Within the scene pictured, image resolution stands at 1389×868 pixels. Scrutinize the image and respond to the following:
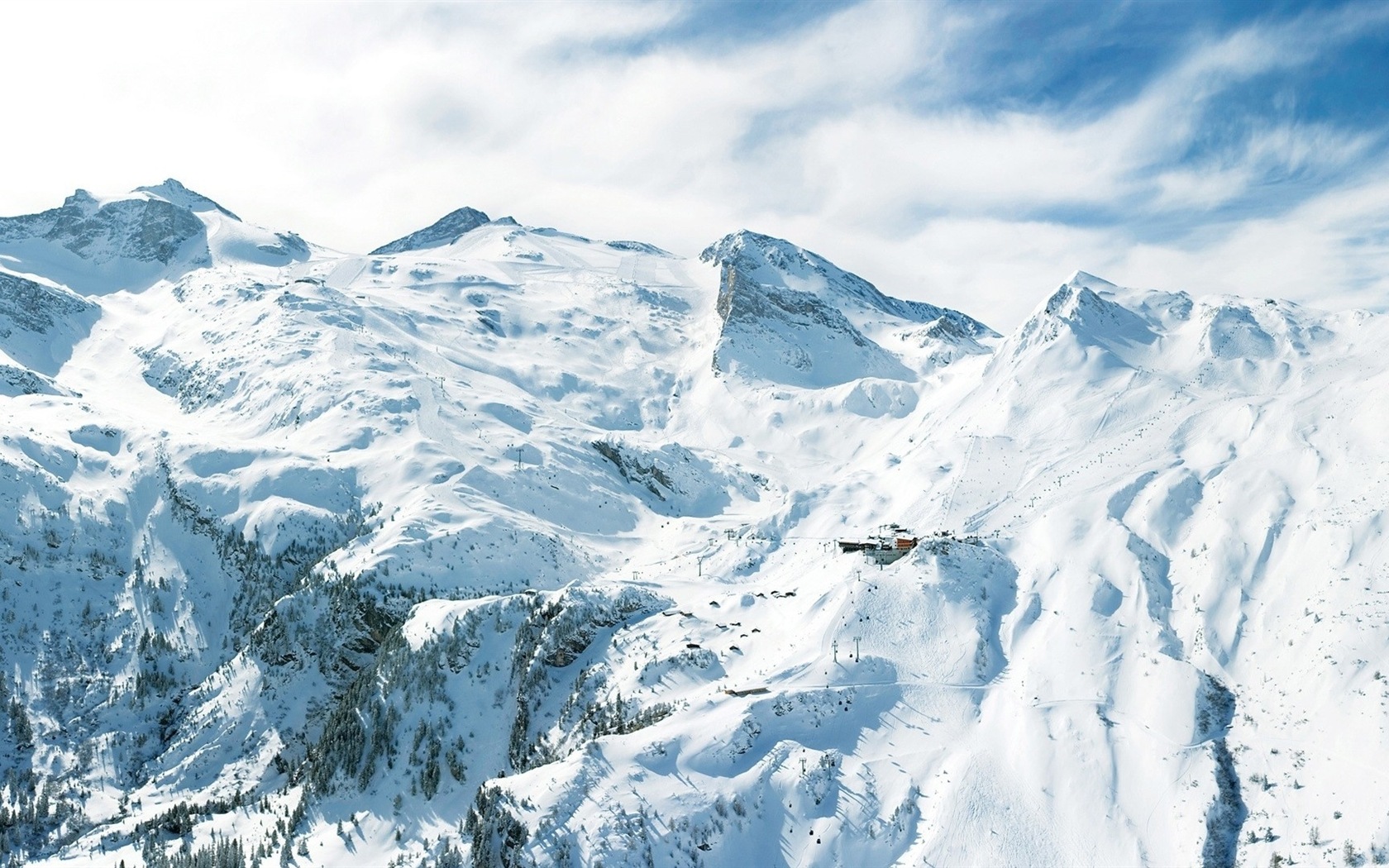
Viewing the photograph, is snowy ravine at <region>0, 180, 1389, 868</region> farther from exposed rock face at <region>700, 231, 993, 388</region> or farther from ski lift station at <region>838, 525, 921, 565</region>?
exposed rock face at <region>700, 231, 993, 388</region>

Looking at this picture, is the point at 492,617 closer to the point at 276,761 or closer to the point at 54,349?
the point at 276,761

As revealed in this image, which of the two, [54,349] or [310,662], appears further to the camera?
[54,349]

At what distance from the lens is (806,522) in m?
102

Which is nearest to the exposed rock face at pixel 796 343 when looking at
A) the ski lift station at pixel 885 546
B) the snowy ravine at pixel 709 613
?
the snowy ravine at pixel 709 613

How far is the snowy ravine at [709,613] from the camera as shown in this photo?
50.4 m

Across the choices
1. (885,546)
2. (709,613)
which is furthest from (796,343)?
(709,613)

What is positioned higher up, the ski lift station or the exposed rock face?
the exposed rock face

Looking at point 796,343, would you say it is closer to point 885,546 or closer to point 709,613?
point 885,546

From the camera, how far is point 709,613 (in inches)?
2874

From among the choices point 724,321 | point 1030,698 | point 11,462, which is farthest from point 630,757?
point 724,321

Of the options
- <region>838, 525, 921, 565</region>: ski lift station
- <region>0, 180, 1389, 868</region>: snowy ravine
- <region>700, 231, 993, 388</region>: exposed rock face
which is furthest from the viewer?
<region>700, 231, 993, 388</region>: exposed rock face

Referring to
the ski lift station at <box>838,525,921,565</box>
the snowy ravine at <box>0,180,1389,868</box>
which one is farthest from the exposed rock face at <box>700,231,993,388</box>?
the ski lift station at <box>838,525,921,565</box>

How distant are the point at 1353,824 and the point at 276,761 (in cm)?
7981

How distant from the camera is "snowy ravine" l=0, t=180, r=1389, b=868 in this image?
50375 millimetres
